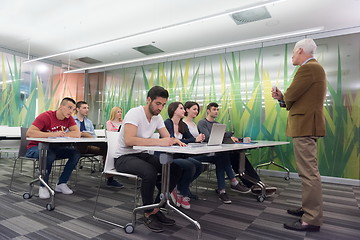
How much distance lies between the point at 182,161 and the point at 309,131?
128 cm

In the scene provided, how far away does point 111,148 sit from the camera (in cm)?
226

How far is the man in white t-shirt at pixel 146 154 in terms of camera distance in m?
1.99

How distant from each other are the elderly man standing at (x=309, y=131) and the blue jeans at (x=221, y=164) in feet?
3.41

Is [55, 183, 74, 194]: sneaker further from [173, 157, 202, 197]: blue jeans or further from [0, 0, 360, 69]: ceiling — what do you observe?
[0, 0, 360, 69]: ceiling

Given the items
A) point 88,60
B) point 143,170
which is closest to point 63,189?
point 143,170

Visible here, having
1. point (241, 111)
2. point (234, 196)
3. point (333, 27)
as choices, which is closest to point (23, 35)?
point (241, 111)

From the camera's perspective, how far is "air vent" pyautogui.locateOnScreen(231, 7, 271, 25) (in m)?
4.16

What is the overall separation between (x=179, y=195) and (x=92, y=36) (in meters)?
4.47

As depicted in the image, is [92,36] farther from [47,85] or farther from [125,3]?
[47,85]

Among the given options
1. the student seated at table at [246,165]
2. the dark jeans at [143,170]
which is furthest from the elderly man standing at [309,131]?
the dark jeans at [143,170]

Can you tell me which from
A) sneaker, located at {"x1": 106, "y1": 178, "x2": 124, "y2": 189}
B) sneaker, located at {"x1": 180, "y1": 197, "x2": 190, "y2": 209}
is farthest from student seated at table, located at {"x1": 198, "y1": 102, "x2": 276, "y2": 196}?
sneaker, located at {"x1": 106, "y1": 178, "x2": 124, "y2": 189}

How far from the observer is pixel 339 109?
15.3 ft

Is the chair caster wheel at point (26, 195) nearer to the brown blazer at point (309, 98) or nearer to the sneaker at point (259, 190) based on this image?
the sneaker at point (259, 190)

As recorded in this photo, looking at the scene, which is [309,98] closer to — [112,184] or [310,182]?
[310,182]
